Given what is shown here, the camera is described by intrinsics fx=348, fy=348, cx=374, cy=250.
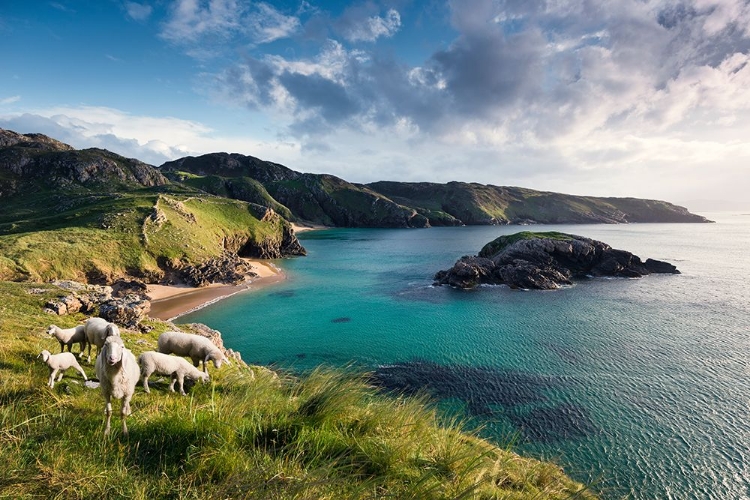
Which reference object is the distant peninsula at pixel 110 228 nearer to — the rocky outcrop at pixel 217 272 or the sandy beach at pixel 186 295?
the rocky outcrop at pixel 217 272

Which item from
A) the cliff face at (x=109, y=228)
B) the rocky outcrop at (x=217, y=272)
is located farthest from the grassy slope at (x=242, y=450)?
the rocky outcrop at (x=217, y=272)

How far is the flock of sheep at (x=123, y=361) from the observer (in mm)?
7633

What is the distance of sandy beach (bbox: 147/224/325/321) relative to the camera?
4722 centimetres

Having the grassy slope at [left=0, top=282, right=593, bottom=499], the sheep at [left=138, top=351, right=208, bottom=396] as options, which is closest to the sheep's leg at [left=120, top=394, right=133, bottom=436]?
the grassy slope at [left=0, top=282, right=593, bottom=499]

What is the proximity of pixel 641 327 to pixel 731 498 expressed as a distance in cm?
2942

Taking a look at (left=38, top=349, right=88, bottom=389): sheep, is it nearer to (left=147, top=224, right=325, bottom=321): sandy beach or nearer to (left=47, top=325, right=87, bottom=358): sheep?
(left=47, top=325, right=87, bottom=358): sheep

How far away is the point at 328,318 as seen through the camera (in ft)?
153

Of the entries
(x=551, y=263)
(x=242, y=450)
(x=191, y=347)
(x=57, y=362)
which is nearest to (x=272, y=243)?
(x=551, y=263)

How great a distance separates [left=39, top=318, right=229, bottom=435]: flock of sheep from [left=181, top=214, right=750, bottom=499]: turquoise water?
34.5ft

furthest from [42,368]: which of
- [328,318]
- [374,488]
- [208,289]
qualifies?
[208,289]

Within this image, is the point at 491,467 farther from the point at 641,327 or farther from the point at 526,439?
the point at 641,327

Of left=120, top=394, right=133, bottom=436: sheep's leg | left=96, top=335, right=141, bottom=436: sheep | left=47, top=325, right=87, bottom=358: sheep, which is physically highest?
left=96, top=335, right=141, bottom=436: sheep

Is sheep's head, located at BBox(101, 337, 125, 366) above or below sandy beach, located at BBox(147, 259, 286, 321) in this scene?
above

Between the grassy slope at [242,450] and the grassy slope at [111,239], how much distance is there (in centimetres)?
5109
